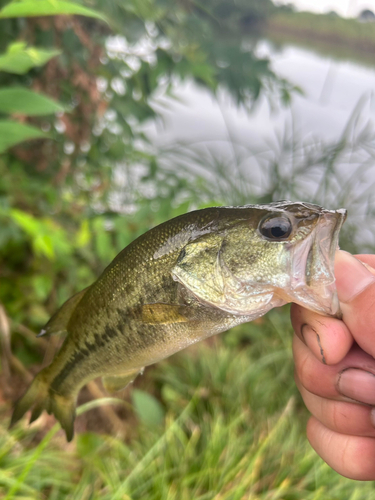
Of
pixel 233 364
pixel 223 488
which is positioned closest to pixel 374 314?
pixel 223 488

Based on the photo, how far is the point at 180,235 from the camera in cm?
68

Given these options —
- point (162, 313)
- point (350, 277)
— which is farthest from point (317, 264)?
point (162, 313)

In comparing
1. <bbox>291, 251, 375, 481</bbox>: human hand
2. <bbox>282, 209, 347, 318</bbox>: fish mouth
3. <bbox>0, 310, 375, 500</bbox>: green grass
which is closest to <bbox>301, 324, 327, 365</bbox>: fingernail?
<bbox>291, 251, 375, 481</bbox>: human hand

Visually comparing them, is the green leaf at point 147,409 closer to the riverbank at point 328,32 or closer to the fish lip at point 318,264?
the fish lip at point 318,264

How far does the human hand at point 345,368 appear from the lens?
705mm

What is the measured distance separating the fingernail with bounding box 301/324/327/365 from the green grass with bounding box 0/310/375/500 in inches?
37.7

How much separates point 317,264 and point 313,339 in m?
0.19

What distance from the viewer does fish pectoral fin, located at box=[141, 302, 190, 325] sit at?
2.23 ft

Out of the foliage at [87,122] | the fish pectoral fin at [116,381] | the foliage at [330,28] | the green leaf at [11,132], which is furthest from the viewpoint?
the foliage at [330,28]

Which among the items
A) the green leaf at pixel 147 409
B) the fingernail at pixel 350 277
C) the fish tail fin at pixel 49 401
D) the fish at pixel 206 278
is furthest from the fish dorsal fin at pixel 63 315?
the green leaf at pixel 147 409

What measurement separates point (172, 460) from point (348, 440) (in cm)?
108

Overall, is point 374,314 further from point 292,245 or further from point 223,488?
point 223,488

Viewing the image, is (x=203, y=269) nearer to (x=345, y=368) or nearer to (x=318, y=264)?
(x=318, y=264)

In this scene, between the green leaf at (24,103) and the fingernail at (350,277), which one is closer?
the fingernail at (350,277)
